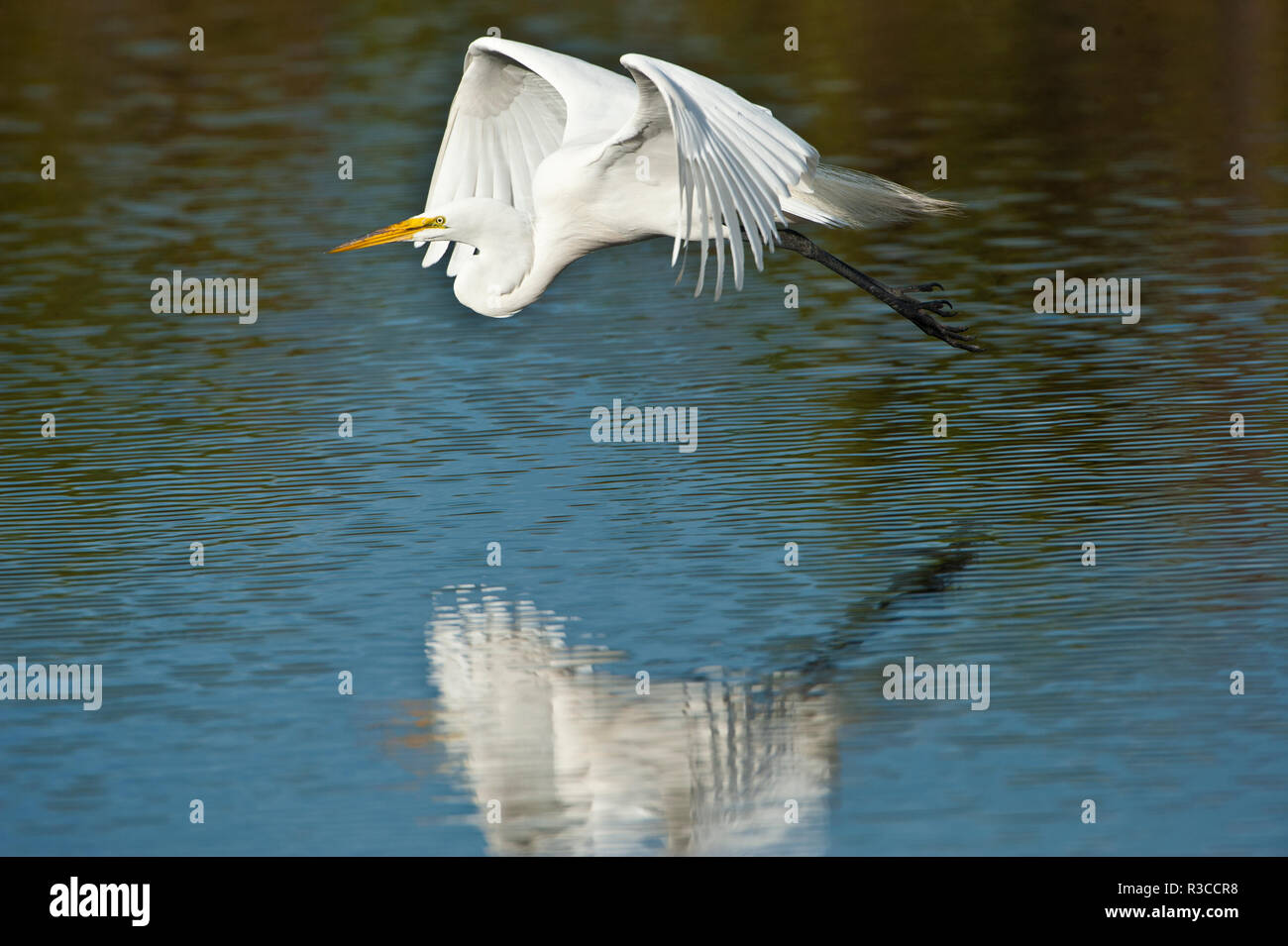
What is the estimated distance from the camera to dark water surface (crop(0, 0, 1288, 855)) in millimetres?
7129

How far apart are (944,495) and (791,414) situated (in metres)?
1.60

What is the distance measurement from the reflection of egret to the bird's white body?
6.05ft

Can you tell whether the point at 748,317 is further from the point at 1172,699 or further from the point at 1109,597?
the point at 1172,699

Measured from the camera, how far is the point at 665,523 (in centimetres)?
980

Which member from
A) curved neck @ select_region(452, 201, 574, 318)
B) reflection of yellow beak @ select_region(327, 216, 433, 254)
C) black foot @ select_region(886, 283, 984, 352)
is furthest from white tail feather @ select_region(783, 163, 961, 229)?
reflection of yellow beak @ select_region(327, 216, 433, 254)

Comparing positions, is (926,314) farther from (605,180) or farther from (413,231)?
(413,231)

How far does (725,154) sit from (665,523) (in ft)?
6.28

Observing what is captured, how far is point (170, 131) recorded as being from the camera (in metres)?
21.2

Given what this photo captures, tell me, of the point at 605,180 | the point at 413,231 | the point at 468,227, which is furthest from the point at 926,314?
the point at 413,231

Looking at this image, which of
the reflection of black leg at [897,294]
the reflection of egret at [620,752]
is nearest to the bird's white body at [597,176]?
the reflection of black leg at [897,294]

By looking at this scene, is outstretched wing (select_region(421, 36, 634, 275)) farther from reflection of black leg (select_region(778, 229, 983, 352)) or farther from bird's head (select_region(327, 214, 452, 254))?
reflection of black leg (select_region(778, 229, 983, 352))

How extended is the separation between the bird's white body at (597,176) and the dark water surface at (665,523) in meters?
1.13

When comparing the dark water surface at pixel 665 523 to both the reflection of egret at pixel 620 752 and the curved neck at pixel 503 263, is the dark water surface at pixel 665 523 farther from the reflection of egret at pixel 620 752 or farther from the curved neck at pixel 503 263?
the curved neck at pixel 503 263

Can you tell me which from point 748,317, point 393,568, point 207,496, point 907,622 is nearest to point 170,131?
point 748,317
